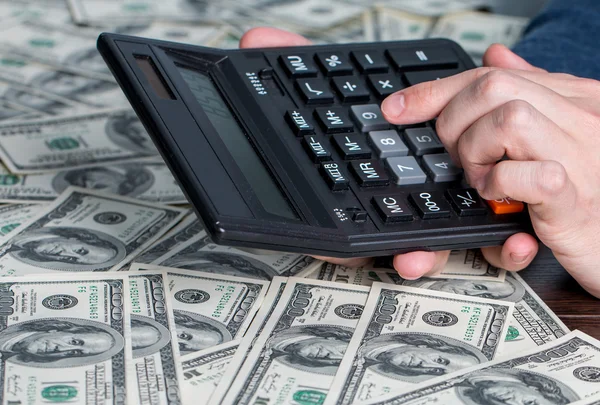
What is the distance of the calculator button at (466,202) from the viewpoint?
71cm

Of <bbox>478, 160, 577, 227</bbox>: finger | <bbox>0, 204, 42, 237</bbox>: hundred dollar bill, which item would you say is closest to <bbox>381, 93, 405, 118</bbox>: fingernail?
<bbox>478, 160, 577, 227</bbox>: finger

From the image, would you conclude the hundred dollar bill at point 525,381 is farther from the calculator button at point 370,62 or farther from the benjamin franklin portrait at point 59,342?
the calculator button at point 370,62

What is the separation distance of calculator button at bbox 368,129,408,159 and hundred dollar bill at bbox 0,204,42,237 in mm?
314

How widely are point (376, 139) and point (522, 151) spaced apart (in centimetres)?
13

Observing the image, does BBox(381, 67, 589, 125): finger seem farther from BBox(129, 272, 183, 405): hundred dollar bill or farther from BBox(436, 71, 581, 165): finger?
BBox(129, 272, 183, 405): hundred dollar bill

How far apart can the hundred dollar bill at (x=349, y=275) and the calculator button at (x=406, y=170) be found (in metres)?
0.08

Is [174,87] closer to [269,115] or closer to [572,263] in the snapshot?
[269,115]

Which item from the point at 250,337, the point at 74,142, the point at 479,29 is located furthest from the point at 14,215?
the point at 479,29

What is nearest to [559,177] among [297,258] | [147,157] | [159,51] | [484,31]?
[297,258]

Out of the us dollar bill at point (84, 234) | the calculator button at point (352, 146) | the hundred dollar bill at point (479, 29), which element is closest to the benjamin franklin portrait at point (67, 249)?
the us dollar bill at point (84, 234)

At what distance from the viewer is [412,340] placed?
2.21 ft

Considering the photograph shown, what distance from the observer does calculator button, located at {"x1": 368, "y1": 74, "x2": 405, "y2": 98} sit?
82cm

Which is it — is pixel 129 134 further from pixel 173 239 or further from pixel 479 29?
pixel 479 29

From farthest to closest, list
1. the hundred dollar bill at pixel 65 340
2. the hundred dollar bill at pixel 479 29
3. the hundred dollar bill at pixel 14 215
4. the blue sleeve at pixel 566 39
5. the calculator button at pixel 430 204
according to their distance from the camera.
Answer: the hundred dollar bill at pixel 479 29 → the blue sleeve at pixel 566 39 → the hundred dollar bill at pixel 14 215 → the calculator button at pixel 430 204 → the hundred dollar bill at pixel 65 340
